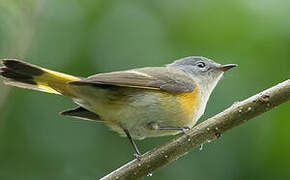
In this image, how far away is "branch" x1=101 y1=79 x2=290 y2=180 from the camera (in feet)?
9.95

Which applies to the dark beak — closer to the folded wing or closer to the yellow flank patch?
the folded wing

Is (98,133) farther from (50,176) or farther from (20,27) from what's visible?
(20,27)

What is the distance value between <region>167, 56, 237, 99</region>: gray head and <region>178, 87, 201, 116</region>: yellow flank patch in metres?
0.36

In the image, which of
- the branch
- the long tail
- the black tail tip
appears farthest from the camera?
the long tail

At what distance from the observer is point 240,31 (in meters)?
4.69

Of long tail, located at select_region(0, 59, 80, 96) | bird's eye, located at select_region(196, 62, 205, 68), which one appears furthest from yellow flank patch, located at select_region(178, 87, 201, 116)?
long tail, located at select_region(0, 59, 80, 96)

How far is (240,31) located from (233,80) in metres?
0.51

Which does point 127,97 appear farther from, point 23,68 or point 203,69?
point 203,69

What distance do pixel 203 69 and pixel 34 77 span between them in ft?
6.48

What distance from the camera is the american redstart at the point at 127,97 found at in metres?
3.83

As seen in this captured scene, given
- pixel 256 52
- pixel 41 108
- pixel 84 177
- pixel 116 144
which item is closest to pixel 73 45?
pixel 41 108

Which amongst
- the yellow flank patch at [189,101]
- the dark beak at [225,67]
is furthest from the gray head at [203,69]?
the yellow flank patch at [189,101]

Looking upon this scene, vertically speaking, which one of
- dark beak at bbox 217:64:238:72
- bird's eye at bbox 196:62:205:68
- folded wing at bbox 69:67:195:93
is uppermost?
folded wing at bbox 69:67:195:93

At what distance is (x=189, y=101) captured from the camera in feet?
13.7
